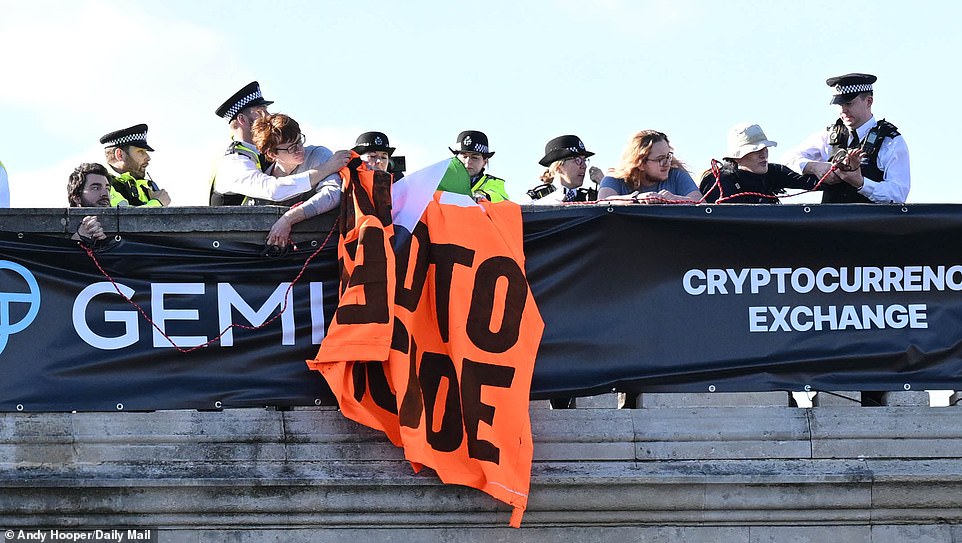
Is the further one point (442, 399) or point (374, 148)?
point (374, 148)

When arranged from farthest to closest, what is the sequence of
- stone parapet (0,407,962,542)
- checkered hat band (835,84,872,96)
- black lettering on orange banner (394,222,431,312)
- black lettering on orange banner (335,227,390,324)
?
checkered hat band (835,84,872,96), black lettering on orange banner (394,222,431,312), black lettering on orange banner (335,227,390,324), stone parapet (0,407,962,542)

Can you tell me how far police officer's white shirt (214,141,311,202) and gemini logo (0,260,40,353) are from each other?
126cm

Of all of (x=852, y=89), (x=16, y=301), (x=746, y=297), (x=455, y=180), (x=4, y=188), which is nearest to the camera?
(x=16, y=301)

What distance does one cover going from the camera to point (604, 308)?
8.12 metres

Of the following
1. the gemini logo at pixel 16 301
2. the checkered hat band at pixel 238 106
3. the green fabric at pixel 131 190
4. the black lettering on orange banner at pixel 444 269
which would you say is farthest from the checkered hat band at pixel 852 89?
the gemini logo at pixel 16 301

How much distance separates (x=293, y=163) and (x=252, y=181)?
0.89 ft

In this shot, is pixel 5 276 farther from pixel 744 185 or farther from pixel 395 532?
pixel 744 185

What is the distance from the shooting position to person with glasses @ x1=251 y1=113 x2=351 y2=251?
785cm

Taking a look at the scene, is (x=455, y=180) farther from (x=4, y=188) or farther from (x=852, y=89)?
(x=4, y=188)

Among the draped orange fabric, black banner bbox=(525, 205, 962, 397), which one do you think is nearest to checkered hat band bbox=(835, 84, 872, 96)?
black banner bbox=(525, 205, 962, 397)

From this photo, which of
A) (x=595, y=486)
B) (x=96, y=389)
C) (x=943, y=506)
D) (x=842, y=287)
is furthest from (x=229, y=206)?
(x=943, y=506)

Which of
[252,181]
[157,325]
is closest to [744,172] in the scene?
[252,181]

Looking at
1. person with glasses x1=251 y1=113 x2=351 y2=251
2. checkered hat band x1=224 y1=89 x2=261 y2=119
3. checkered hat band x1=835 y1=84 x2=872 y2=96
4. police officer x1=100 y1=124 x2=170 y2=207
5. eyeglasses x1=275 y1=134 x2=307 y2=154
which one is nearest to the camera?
person with glasses x1=251 y1=113 x2=351 y2=251

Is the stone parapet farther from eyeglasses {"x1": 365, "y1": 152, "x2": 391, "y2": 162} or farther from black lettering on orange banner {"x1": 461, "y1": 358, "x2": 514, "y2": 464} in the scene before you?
eyeglasses {"x1": 365, "y1": 152, "x2": 391, "y2": 162}
